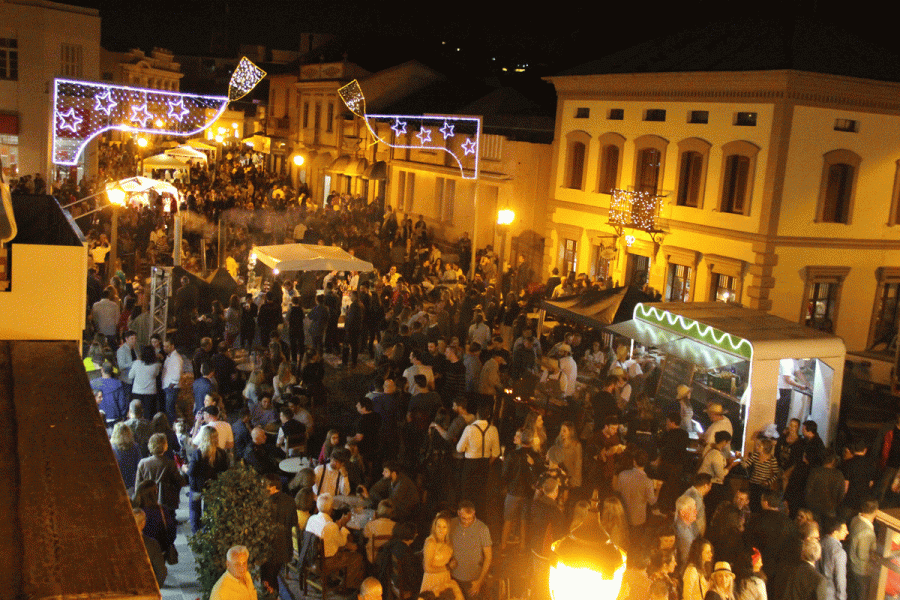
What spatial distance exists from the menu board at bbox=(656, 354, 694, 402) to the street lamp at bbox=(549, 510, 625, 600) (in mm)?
9574

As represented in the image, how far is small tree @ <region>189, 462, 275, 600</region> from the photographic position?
273 inches

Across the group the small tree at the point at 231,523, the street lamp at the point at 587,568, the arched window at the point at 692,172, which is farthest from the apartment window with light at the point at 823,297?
the street lamp at the point at 587,568

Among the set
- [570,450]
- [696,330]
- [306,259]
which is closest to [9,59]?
[306,259]

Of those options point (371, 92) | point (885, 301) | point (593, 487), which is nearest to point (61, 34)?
point (371, 92)

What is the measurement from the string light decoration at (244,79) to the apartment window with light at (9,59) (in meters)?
18.6

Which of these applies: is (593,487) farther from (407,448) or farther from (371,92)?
(371,92)

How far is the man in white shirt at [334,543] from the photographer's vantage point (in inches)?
297

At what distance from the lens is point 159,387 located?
1131cm

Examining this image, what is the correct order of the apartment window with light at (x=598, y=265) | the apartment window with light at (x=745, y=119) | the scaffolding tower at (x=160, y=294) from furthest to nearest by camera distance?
the apartment window with light at (x=598, y=265)
the apartment window with light at (x=745, y=119)
the scaffolding tower at (x=160, y=294)

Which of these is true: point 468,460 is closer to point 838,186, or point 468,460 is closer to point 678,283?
point 678,283

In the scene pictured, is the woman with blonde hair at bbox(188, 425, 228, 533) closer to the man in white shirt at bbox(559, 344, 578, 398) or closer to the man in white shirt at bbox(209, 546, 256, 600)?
the man in white shirt at bbox(209, 546, 256, 600)

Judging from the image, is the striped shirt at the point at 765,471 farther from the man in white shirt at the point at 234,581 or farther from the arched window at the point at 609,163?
the arched window at the point at 609,163

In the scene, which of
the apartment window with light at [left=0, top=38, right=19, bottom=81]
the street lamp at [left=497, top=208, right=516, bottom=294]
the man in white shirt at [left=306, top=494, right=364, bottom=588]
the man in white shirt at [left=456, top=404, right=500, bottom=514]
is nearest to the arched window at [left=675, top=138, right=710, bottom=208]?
the street lamp at [left=497, top=208, right=516, bottom=294]

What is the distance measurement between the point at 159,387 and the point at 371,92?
29478mm
